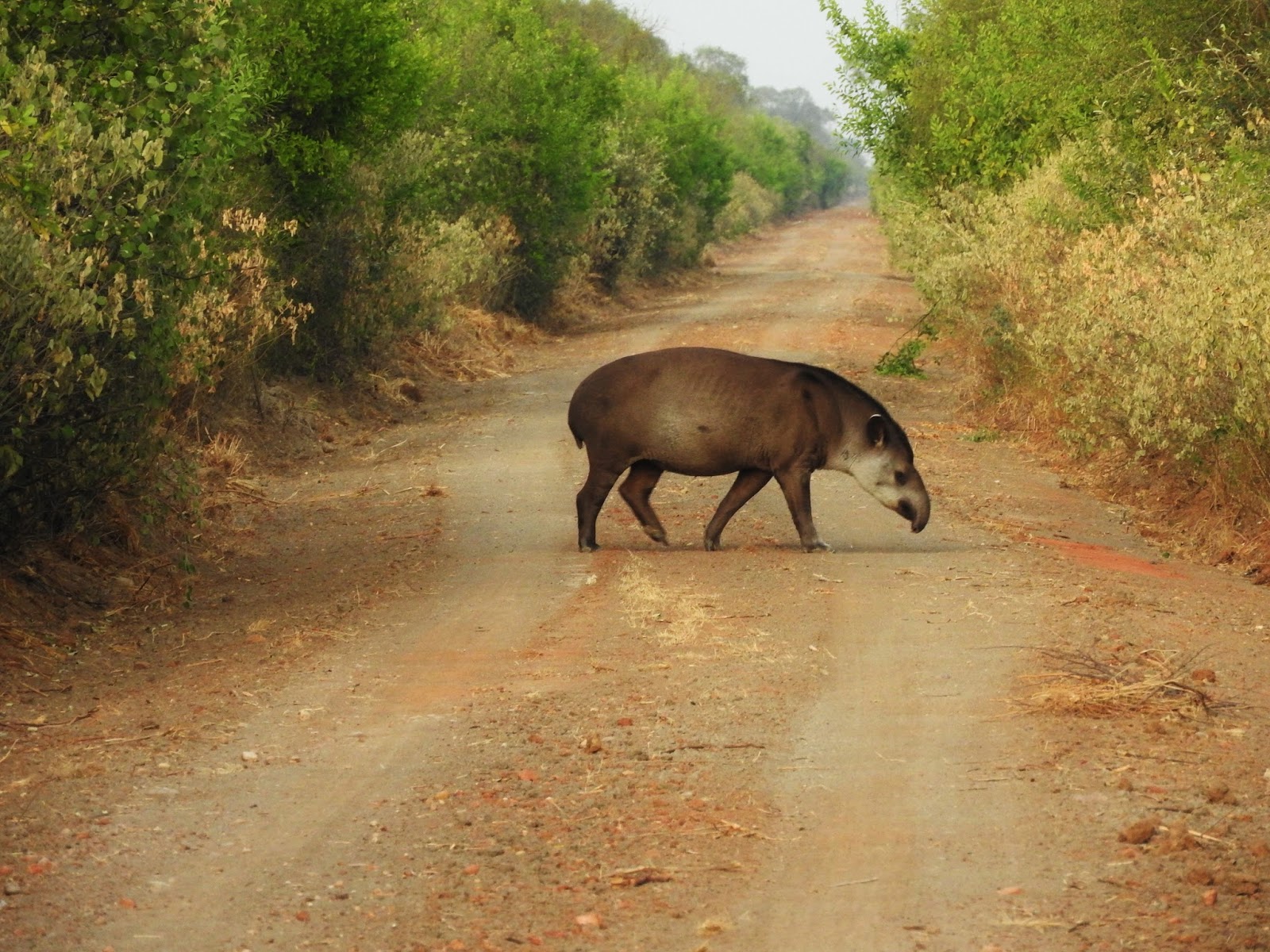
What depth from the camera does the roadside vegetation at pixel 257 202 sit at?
9.41 m

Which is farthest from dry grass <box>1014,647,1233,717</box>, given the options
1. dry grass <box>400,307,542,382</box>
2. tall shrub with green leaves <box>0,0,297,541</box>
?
dry grass <box>400,307,542,382</box>

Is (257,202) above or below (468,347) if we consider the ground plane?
above

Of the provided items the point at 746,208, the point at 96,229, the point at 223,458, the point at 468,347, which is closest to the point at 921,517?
the point at 96,229

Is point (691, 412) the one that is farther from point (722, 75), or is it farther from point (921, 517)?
point (722, 75)

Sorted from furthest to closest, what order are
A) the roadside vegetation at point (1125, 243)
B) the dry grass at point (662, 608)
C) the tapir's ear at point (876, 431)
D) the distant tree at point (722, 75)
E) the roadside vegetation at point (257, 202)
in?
the distant tree at point (722, 75)
the roadside vegetation at point (1125, 243)
the tapir's ear at point (876, 431)
the dry grass at point (662, 608)
the roadside vegetation at point (257, 202)

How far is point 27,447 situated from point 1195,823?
7.01 m

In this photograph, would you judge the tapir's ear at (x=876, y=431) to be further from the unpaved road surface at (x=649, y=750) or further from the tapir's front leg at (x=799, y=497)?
the unpaved road surface at (x=649, y=750)

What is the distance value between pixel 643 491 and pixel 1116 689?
5.40 meters

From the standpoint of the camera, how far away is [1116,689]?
7926 millimetres

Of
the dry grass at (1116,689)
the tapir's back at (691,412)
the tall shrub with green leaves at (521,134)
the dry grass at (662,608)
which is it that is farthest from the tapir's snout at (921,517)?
the tall shrub with green leaves at (521,134)

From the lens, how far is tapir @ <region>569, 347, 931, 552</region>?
12148 mm

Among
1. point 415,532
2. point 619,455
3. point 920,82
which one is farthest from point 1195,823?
point 920,82

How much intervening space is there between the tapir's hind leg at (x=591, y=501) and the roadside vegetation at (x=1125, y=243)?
4.69 meters

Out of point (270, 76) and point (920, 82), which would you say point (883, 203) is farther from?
point (270, 76)
